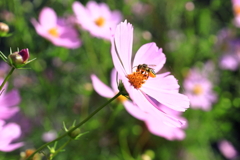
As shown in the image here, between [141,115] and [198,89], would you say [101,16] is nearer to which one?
[141,115]

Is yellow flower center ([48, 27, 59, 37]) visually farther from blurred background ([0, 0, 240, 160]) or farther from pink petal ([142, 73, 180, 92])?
Result: pink petal ([142, 73, 180, 92])

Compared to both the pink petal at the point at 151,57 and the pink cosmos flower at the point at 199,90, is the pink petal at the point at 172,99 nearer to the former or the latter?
the pink petal at the point at 151,57

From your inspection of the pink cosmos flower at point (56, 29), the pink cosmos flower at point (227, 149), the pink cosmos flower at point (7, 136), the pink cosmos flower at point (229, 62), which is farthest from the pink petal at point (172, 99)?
the pink cosmos flower at point (227, 149)

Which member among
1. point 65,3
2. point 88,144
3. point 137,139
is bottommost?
point 137,139

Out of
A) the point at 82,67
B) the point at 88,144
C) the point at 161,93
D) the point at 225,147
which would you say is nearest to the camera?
the point at 161,93

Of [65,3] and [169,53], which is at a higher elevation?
[65,3]

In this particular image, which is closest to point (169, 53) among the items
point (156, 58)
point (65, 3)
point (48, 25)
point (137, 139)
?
point (137, 139)

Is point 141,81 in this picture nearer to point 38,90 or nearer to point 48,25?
point 48,25

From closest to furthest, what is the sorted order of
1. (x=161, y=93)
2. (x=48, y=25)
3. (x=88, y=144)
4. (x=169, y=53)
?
(x=161, y=93) → (x=48, y=25) → (x=88, y=144) → (x=169, y=53)
